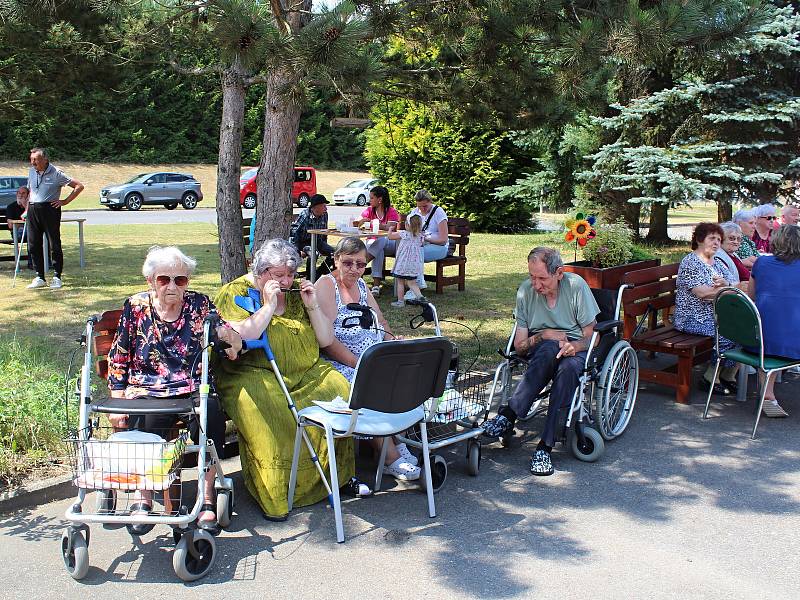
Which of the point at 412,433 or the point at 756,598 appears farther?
the point at 412,433

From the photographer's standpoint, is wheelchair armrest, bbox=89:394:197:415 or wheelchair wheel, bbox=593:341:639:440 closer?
wheelchair armrest, bbox=89:394:197:415

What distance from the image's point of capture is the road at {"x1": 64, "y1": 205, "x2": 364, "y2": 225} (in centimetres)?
2423

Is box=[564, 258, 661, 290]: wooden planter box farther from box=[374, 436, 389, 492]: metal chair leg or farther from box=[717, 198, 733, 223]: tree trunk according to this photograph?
box=[717, 198, 733, 223]: tree trunk

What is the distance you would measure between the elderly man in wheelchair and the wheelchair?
0.07m

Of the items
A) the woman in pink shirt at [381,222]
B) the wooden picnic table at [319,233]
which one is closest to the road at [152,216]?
the woman in pink shirt at [381,222]

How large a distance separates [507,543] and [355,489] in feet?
3.02

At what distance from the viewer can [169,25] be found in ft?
23.4

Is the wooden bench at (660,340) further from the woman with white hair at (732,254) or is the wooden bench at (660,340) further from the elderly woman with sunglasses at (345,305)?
the elderly woman with sunglasses at (345,305)

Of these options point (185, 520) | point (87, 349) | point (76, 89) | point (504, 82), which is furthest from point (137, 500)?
point (76, 89)

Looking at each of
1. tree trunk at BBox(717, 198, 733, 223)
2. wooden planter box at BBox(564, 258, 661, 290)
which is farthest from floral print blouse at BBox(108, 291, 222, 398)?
tree trunk at BBox(717, 198, 733, 223)

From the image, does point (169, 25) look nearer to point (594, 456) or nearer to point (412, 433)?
point (412, 433)

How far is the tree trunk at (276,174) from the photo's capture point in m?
6.45

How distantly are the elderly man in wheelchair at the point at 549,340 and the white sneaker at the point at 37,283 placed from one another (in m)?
7.33

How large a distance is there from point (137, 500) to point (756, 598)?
9.02ft
